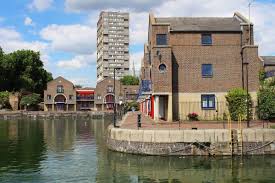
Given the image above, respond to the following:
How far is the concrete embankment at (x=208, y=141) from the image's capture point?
29.3m

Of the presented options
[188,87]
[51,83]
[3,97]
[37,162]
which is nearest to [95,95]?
[51,83]

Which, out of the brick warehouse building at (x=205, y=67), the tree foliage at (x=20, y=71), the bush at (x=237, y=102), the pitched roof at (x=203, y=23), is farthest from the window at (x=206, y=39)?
the tree foliage at (x=20, y=71)

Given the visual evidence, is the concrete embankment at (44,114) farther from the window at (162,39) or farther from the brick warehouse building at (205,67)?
the brick warehouse building at (205,67)

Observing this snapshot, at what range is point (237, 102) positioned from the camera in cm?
4150

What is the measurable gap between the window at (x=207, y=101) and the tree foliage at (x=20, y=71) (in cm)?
8679

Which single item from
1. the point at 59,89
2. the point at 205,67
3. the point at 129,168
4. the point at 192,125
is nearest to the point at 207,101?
the point at 205,67

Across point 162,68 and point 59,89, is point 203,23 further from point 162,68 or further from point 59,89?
point 59,89

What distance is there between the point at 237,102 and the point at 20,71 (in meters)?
94.3

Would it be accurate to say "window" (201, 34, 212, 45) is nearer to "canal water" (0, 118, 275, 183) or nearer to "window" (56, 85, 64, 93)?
"canal water" (0, 118, 275, 183)

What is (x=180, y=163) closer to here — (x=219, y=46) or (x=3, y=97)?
(x=219, y=46)

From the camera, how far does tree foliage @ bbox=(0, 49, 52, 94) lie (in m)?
121

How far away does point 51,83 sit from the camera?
13038cm

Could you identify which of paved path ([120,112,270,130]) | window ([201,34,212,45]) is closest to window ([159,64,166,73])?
window ([201,34,212,45])

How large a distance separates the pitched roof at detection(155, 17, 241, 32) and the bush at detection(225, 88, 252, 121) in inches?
250
